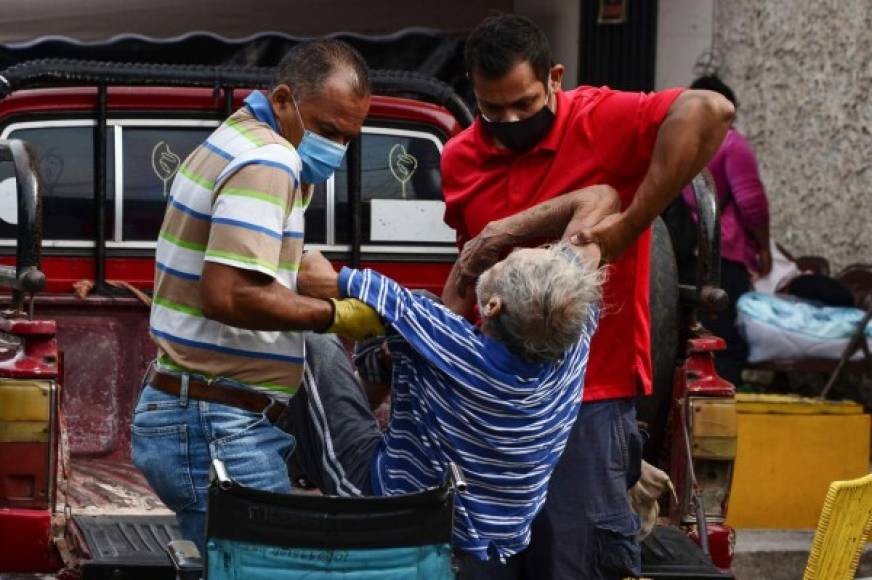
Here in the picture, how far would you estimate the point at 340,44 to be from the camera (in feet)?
12.3

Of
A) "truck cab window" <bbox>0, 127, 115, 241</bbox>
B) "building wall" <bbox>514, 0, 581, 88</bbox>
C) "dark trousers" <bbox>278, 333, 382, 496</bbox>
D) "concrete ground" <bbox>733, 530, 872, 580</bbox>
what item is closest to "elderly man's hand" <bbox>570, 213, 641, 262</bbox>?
"dark trousers" <bbox>278, 333, 382, 496</bbox>

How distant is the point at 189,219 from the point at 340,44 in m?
0.53

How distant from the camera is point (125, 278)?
5.85m

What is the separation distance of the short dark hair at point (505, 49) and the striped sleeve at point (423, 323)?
572 mm

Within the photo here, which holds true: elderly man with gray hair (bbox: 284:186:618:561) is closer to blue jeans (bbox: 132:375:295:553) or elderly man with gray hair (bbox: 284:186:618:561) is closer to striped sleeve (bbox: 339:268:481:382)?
striped sleeve (bbox: 339:268:481:382)

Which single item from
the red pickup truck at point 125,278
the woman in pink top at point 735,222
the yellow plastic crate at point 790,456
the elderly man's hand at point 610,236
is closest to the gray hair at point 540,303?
the elderly man's hand at point 610,236

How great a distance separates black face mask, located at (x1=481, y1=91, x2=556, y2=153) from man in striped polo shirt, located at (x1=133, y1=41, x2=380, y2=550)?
0.37 m

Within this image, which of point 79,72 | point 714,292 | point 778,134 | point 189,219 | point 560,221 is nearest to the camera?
point 189,219

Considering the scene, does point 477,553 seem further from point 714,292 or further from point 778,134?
point 778,134

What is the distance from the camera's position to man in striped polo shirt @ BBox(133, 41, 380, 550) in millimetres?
3398

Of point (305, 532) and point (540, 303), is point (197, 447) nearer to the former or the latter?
point (305, 532)

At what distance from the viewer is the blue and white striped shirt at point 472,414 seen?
11.7 ft

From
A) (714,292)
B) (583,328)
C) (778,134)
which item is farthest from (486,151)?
(778,134)

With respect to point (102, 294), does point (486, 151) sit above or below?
above
